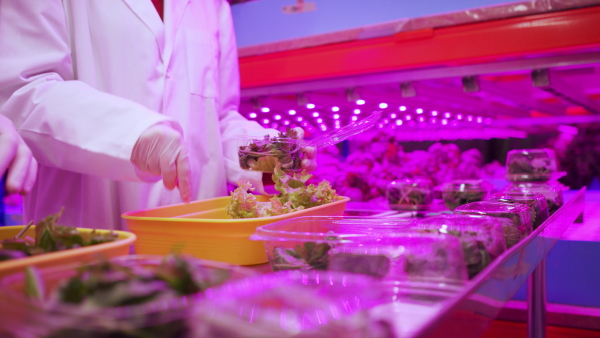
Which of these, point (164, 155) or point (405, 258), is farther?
point (164, 155)

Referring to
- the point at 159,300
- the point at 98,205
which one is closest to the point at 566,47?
the point at 98,205

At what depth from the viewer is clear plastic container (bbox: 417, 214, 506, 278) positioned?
69 centimetres

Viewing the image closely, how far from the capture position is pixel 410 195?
2086mm

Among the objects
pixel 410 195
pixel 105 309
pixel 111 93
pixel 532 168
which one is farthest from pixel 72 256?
pixel 532 168

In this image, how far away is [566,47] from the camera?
6.59 feet

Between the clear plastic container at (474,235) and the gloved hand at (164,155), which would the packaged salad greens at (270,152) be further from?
the clear plastic container at (474,235)

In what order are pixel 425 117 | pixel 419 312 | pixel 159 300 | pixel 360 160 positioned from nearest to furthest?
pixel 159 300 < pixel 419 312 < pixel 360 160 < pixel 425 117

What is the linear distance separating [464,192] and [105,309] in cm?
172

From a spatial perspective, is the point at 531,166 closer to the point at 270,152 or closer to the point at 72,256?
the point at 270,152

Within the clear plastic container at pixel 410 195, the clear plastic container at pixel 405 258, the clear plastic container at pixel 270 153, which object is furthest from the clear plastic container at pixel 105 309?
the clear plastic container at pixel 410 195

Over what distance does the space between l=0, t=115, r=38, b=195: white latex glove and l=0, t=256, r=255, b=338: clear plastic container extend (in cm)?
44

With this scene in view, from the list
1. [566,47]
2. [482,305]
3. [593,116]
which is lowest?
[482,305]

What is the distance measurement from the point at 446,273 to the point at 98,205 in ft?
3.72

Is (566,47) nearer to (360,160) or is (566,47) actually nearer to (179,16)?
(360,160)
